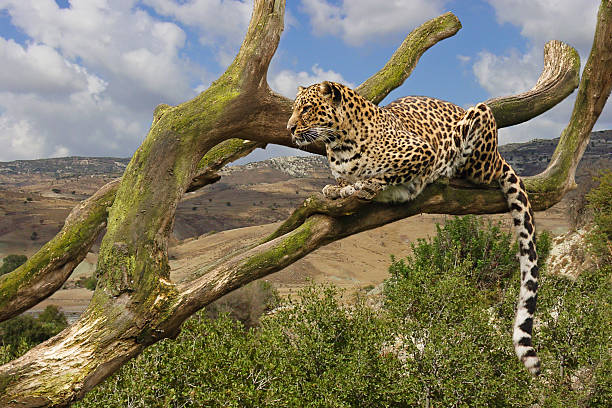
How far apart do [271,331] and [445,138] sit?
914 centimetres

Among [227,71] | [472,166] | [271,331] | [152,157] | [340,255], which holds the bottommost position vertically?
[340,255]

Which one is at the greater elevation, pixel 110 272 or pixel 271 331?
pixel 110 272

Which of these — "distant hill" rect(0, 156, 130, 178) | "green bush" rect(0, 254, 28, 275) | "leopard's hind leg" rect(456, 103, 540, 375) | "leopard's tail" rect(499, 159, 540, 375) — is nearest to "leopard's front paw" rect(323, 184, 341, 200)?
"leopard's hind leg" rect(456, 103, 540, 375)

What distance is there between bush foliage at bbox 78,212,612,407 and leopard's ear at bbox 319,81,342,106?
663cm

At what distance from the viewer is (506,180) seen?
19.2 ft

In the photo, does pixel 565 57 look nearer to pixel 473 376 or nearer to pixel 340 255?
pixel 473 376

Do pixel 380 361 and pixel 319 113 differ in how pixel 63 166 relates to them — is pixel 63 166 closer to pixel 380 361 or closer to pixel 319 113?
pixel 380 361

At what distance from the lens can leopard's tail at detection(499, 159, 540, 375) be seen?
5014 millimetres

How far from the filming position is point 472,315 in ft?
41.3

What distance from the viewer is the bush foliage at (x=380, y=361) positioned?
33.7 feet

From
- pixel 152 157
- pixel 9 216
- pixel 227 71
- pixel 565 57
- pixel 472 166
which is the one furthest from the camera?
pixel 9 216

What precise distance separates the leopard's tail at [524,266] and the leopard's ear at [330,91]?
226cm

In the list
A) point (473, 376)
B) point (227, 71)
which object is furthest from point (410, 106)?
point (473, 376)

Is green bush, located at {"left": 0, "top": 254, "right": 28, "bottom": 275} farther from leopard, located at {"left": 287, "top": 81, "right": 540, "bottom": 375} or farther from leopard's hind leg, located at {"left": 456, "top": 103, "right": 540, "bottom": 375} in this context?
leopard's hind leg, located at {"left": 456, "top": 103, "right": 540, "bottom": 375}
